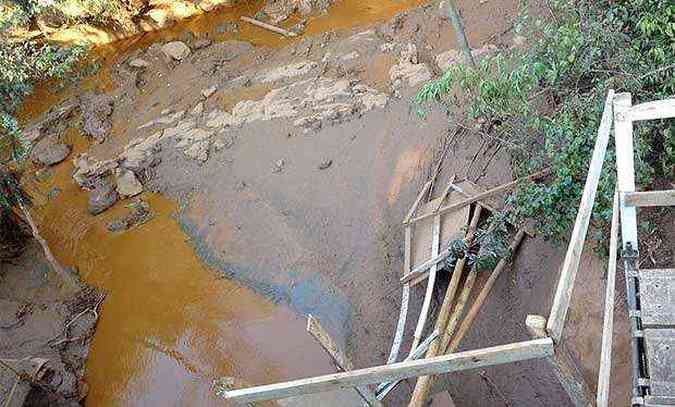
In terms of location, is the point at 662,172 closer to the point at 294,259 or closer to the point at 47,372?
the point at 294,259

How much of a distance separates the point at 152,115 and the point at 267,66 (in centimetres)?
267

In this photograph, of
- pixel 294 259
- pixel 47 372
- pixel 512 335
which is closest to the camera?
pixel 512 335

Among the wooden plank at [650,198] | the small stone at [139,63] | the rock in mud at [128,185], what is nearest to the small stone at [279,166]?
the rock in mud at [128,185]

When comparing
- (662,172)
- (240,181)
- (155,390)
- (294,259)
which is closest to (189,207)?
(240,181)

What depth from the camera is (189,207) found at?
32.2 ft

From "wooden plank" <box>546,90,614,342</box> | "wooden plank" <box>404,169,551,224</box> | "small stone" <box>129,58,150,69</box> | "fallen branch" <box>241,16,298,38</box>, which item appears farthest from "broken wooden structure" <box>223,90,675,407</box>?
"small stone" <box>129,58,150,69</box>

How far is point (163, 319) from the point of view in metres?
8.40

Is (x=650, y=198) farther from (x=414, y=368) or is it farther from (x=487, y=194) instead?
(x=487, y=194)

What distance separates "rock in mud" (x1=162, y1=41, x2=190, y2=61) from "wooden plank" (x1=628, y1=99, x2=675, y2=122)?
11.6 metres

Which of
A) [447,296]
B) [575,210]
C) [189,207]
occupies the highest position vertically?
[189,207]

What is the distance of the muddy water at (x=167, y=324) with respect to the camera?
748 cm

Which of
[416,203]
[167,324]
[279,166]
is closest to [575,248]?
[416,203]

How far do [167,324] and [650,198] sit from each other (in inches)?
272

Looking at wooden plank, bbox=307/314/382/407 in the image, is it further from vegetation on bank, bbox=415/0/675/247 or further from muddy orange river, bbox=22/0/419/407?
muddy orange river, bbox=22/0/419/407
